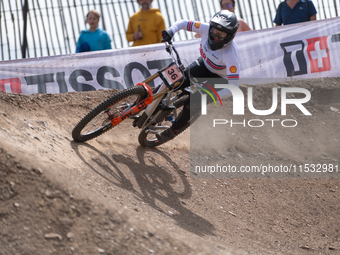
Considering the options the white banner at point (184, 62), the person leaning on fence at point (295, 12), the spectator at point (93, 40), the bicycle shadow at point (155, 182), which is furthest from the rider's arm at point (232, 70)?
the person leaning on fence at point (295, 12)

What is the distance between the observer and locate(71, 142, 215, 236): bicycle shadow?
447cm

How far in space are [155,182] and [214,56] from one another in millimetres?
2004

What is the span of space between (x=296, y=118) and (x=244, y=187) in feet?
10.0

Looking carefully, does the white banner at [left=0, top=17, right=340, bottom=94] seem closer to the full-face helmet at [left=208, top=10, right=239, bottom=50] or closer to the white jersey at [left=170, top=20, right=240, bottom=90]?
the white jersey at [left=170, top=20, right=240, bottom=90]

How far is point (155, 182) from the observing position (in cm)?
521

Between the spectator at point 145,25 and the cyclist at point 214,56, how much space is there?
7.23ft

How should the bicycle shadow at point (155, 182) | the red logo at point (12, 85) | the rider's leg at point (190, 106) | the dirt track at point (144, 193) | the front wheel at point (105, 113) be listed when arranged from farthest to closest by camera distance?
the red logo at point (12, 85) < the rider's leg at point (190, 106) < the front wheel at point (105, 113) < the bicycle shadow at point (155, 182) < the dirt track at point (144, 193)

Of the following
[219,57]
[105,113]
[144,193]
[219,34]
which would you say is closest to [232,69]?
[219,57]

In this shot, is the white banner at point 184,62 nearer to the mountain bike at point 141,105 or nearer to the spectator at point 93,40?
the spectator at point 93,40

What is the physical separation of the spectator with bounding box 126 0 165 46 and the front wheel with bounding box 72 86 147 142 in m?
2.98

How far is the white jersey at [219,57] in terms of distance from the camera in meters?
5.05

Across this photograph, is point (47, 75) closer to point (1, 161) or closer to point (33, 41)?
point (33, 41)

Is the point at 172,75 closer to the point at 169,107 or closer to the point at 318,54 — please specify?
the point at 169,107

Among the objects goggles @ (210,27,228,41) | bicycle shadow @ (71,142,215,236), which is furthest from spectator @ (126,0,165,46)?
bicycle shadow @ (71,142,215,236)
